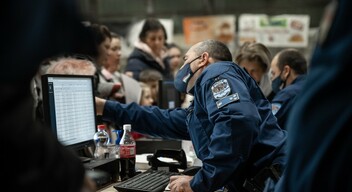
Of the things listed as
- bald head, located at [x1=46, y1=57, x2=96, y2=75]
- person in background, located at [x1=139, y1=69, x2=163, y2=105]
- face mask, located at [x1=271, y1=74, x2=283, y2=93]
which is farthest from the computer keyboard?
person in background, located at [x1=139, y1=69, x2=163, y2=105]

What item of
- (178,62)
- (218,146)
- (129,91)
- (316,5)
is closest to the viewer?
(218,146)

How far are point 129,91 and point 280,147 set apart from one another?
1.48 meters

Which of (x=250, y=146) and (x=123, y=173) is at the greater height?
(x=250, y=146)

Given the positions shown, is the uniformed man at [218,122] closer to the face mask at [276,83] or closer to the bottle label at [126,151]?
the bottle label at [126,151]

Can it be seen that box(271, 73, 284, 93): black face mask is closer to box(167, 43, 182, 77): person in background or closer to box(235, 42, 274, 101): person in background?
box(235, 42, 274, 101): person in background

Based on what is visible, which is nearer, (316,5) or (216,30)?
(216,30)

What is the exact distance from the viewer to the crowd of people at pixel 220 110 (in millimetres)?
641

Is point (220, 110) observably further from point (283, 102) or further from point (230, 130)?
point (283, 102)

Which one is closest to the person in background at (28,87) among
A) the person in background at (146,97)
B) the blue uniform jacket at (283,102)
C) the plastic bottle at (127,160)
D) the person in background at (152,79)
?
the plastic bottle at (127,160)

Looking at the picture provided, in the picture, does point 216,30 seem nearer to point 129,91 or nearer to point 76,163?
point 129,91

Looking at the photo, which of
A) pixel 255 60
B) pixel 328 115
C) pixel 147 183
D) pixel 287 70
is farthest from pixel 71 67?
pixel 328 115

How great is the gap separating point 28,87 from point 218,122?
1079mm

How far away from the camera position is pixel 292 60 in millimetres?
3186

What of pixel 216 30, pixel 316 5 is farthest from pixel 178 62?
pixel 316 5
